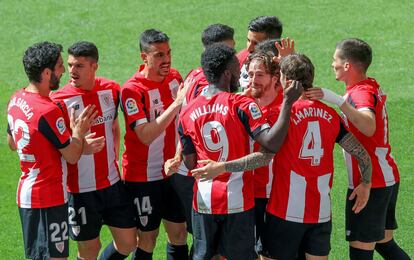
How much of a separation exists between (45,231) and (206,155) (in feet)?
5.12

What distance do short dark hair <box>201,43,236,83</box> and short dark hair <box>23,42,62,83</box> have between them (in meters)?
1.34

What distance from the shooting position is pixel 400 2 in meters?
15.5

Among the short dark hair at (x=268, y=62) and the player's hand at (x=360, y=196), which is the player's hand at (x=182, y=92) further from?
the player's hand at (x=360, y=196)

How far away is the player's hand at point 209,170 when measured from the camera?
6883mm

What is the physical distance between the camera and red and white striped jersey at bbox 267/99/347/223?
22.9 ft

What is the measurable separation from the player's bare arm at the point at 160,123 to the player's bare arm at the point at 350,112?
124 centimetres

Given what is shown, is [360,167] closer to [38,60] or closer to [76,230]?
[76,230]

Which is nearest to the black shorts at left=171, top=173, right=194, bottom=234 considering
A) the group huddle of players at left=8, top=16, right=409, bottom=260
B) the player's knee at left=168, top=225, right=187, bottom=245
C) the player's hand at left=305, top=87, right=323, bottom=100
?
the group huddle of players at left=8, top=16, right=409, bottom=260

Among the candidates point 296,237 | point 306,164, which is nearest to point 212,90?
point 306,164

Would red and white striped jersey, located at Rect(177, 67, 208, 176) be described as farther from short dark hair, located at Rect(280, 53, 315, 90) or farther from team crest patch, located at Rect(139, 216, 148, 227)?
short dark hair, located at Rect(280, 53, 315, 90)

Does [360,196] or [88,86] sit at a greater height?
[88,86]

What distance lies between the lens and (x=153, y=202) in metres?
8.34

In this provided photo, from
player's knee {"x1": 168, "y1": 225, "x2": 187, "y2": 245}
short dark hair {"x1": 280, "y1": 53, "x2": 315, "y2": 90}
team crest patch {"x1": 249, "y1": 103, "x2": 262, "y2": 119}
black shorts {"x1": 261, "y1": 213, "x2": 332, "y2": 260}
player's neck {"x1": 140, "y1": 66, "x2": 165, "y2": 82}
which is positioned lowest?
player's knee {"x1": 168, "y1": 225, "x2": 187, "y2": 245}

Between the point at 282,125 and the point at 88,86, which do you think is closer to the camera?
the point at 282,125
